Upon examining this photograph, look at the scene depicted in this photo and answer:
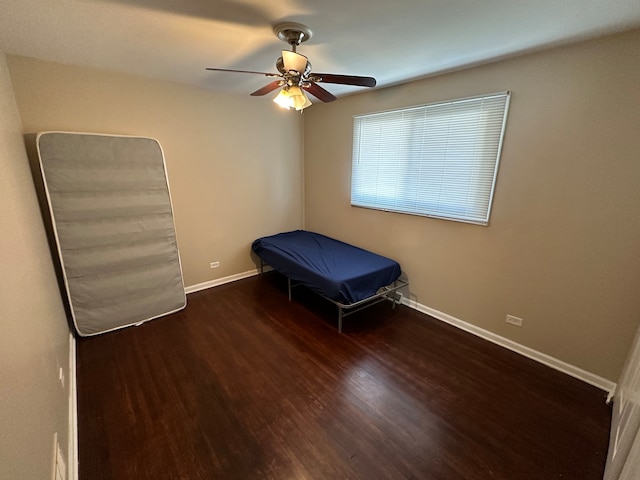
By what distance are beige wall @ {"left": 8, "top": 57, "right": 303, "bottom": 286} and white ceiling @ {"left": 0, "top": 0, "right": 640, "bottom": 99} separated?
9.8 inches

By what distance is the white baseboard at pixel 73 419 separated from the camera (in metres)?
1.43

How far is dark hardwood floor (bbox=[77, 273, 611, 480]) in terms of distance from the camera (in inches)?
59.7

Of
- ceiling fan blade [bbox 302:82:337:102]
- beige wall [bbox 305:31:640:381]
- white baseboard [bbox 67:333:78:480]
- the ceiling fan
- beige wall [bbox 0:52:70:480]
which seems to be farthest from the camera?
ceiling fan blade [bbox 302:82:337:102]

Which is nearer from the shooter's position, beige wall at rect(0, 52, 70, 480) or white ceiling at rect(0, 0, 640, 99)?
beige wall at rect(0, 52, 70, 480)

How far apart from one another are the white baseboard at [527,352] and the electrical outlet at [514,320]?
0.17 metres

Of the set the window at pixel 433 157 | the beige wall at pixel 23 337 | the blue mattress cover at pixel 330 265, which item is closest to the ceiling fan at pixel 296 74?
the window at pixel 433 157

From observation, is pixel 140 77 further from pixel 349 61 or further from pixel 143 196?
pixel 349 61

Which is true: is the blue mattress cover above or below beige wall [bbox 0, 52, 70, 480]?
below

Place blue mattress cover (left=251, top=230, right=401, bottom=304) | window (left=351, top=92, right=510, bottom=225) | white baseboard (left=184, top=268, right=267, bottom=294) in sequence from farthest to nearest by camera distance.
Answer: white baseboard (left=184, top=268, right=267, bottom=294) < blue mattress cover (left=251, top=230, right=401, bottom=304) < window (left=351, top=92, right=510, bottom=225)

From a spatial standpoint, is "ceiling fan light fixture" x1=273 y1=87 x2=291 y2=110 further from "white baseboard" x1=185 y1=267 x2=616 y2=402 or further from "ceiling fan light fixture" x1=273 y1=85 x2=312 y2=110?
"white baseboard" x1=185 y1=267 x2=616 y2=402

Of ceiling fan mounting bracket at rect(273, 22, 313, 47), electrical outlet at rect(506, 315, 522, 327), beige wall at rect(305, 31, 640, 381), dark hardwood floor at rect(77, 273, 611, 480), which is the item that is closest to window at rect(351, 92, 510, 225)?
beige wall at rect(305, 31, 640, 381)

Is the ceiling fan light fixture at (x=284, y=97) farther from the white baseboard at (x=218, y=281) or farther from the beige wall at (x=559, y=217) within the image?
the white baseboard at (x=218, y=281)

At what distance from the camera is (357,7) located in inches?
59.4

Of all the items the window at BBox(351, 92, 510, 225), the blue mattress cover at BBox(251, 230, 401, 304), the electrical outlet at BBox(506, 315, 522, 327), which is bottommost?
the electrical outlet at BBox(506, 315, 522, 327)
